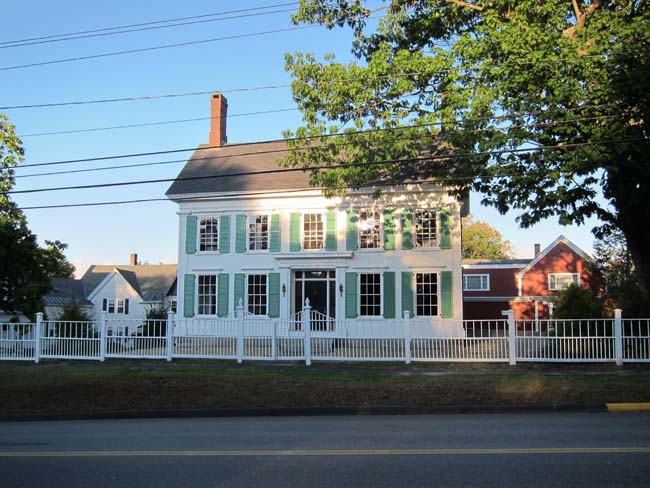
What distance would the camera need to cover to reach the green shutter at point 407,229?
23641mm

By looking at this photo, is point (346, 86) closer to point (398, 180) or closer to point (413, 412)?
point (398, 180)

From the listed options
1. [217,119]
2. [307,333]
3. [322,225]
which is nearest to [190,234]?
[322,225]

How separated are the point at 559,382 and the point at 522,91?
7.46m

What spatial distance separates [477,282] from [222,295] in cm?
2538

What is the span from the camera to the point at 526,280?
136ft

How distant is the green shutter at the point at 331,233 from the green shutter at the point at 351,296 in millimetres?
1315

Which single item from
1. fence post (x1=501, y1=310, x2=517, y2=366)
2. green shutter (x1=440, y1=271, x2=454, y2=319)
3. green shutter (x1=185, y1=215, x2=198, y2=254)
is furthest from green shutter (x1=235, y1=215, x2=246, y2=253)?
fence post (x1=501, y1=310, x2=517, y2=366)

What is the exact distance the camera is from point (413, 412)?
41.0 ft

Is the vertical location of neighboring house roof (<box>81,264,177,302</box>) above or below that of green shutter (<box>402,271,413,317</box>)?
above

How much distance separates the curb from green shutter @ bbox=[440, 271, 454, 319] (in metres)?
10.5

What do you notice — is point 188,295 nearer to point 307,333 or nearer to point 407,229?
Answer: point 307,333

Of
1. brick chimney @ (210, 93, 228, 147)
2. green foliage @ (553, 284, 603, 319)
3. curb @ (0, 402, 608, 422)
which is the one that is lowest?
curb @ (0, 402, 608, 422)

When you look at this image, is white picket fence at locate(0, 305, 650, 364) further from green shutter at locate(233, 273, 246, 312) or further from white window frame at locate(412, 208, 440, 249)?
green shutter at locate(233, 273, 246, 312)

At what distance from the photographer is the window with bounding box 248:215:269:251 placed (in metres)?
25.2
